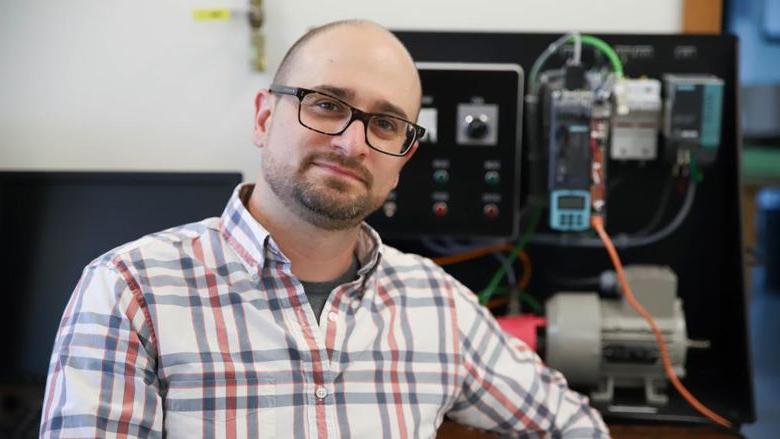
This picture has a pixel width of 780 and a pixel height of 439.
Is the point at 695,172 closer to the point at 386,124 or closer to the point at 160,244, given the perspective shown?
the point at 386,124

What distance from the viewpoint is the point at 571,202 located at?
5.26ft

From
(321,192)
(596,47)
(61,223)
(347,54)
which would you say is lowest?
(61,223)

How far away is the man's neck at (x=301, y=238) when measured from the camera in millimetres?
1181

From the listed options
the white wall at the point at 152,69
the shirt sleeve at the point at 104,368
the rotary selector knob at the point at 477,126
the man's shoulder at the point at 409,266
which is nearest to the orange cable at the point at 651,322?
the rotary selector knob at the point at 477,126

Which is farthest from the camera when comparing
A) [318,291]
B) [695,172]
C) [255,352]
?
[695,172]

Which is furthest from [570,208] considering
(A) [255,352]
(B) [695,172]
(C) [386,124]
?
(A) [255,352]

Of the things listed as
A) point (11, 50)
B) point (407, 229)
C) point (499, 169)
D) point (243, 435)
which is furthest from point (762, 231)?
→ point (11, 50)

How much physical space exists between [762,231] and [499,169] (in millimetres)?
845

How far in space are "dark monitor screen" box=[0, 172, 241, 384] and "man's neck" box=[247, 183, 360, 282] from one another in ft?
1.42

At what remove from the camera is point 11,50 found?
188cm

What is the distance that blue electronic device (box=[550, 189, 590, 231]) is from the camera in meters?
1.60

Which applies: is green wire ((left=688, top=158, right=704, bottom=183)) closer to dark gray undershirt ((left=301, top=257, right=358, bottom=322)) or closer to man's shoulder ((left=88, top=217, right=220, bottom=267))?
dark gray undershirt ((left=301, top=257, right=358, bottom=322))

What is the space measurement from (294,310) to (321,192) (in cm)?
18

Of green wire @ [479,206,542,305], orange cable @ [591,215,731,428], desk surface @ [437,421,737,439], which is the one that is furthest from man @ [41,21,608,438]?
green wire @ [479,206,542,305]
